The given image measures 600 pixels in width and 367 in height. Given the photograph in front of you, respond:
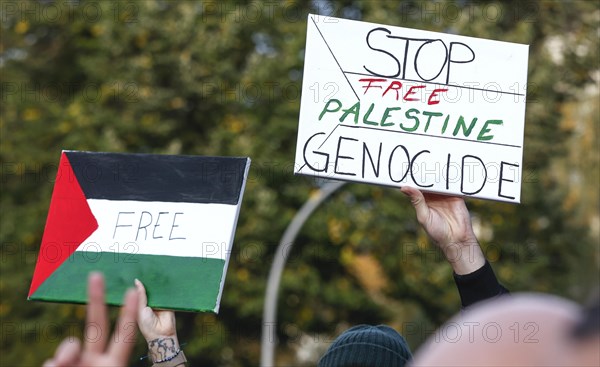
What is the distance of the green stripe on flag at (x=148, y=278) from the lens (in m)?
2.88

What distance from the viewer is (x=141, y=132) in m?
13.4

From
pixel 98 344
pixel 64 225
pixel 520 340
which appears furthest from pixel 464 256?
pixel 520 340

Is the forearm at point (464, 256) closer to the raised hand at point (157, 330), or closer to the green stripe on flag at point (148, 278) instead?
the green stripe on flag at point (148, 278)

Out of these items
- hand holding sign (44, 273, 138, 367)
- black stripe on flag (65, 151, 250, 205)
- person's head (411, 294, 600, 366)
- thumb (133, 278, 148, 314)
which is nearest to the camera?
person's head (411, 294, 600, 366)

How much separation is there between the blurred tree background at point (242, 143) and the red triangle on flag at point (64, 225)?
373 inches

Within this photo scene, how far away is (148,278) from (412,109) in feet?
3.96

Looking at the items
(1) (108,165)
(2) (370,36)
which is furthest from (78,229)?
(2) (370,36)

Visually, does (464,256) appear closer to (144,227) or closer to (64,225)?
(144,227)

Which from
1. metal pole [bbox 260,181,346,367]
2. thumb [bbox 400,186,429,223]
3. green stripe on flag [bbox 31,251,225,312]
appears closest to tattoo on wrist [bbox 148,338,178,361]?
green stripe on flag [bbox 31,251,225,312]

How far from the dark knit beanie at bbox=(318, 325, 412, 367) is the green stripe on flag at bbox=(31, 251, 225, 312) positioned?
1.85ft

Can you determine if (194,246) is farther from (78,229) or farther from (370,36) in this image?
(370,36)

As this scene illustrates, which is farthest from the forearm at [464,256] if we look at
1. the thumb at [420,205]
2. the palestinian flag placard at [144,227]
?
the palestinian flag placard at [144,227]

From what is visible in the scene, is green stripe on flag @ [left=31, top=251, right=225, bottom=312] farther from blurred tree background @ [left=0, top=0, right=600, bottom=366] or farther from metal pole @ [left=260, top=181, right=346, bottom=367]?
blurred tree background @ [left=0, top=0, right=600, bottom=366]

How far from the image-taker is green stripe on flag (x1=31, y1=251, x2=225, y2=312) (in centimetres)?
288
